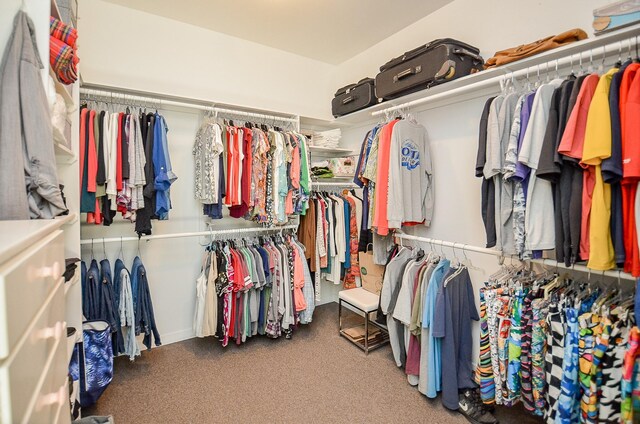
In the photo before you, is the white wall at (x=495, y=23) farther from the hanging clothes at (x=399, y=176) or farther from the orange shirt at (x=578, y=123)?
the hanging clothes at (x=399, y=176)

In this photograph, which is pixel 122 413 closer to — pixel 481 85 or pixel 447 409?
pixel 447 409

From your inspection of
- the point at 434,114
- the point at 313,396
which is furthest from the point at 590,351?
the point at 434,114

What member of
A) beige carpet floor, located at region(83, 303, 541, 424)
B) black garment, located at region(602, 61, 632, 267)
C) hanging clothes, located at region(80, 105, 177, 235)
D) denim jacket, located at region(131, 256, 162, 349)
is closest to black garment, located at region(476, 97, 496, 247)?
→ black garment, located at region(602, 61, 632, 267)

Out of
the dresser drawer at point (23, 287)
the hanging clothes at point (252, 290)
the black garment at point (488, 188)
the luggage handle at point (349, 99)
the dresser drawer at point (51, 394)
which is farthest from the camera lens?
the luggage handle at point (349, 99)

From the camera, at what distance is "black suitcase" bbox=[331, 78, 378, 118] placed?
109 inches

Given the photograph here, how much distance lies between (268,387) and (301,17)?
2889 mm

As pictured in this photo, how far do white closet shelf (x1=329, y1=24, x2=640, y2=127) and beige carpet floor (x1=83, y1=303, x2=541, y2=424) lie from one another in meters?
2.01

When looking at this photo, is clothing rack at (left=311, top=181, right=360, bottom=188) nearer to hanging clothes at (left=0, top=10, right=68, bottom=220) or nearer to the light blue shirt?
the light blue shirt

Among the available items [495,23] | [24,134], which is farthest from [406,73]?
[24,134]

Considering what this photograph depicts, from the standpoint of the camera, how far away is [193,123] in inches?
110

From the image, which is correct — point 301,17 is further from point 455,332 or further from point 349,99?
point 455,332

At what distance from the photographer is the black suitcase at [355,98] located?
9.09ft

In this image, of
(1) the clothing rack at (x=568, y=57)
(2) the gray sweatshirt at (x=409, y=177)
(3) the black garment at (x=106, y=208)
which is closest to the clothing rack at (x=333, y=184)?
(2) the gray sweatshirt at (x=409, y=177)

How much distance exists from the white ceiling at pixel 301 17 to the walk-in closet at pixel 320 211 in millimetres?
24
